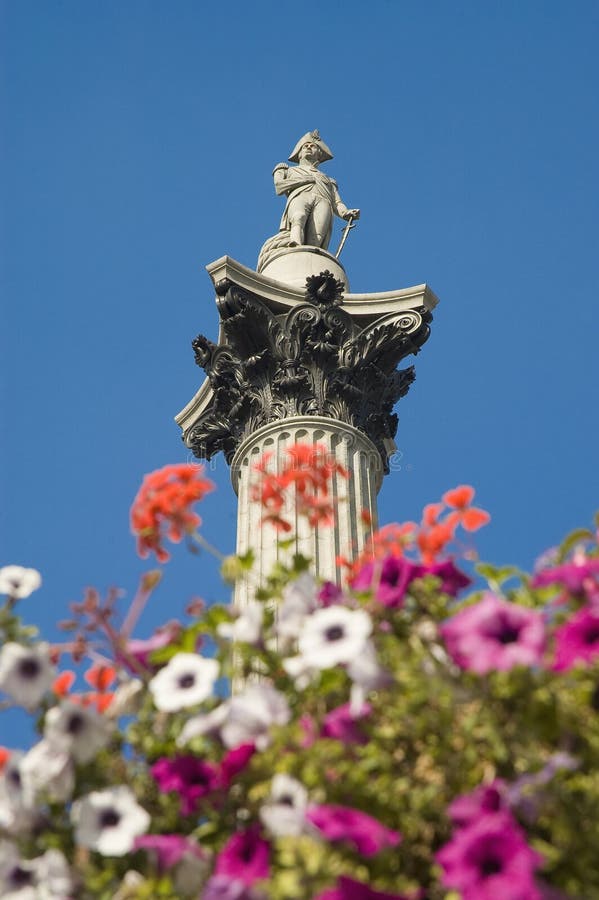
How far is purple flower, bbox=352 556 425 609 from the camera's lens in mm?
4531

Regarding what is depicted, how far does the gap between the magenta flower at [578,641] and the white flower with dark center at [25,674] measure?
1723 mm

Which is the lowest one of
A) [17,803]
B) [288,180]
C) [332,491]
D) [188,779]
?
[17,803]

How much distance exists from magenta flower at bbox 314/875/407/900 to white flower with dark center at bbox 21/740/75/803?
43.1 inches

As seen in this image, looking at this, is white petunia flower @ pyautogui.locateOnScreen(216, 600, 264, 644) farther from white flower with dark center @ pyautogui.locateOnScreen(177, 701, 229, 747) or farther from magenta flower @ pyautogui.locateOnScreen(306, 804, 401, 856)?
magenta flower @ pyautogui.locateOnScreen(306, 804, 401, 856)

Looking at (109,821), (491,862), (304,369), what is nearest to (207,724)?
(109,821)

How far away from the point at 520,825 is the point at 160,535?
2078mm

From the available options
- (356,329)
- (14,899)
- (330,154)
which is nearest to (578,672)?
(14,899)

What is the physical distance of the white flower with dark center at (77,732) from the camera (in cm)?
402

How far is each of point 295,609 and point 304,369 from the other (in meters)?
9.59

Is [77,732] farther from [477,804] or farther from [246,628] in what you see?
[477,804]

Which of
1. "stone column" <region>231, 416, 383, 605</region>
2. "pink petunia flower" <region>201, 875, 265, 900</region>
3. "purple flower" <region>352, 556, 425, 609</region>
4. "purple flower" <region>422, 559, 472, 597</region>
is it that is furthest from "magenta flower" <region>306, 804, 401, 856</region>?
"stone column" <region>231, 416, 383, 605</region>

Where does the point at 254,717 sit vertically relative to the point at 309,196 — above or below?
below

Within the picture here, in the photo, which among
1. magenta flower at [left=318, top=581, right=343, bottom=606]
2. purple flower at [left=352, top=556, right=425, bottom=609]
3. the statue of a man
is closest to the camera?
purple flower at [left=352, top=556, right=425, bottom=609]

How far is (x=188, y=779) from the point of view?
4160mm
